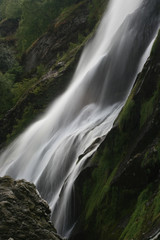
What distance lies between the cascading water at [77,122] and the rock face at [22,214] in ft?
6.82

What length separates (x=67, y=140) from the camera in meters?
15.1

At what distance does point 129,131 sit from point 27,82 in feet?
69.8

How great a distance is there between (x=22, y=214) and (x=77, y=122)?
9.69 meters

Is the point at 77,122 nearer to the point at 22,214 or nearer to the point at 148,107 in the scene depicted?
the point at 148,107

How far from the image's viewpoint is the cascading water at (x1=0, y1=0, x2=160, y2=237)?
507 inches

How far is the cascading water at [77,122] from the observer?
12.9m

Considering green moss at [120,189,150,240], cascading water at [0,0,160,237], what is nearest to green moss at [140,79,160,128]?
green moss at [120,189,150,240]

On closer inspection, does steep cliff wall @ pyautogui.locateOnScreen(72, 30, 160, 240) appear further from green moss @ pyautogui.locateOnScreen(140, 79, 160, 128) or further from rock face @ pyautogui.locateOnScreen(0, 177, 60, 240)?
rock face @ pyautogui.locateOnScreen(0, 177, 60, 240)

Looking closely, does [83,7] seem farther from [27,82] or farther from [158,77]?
[158,77]

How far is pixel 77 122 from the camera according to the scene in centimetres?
1780

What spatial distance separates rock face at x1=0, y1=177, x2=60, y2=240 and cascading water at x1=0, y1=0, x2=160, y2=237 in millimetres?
2079

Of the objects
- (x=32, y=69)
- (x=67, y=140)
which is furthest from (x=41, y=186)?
(x=32, y=69)

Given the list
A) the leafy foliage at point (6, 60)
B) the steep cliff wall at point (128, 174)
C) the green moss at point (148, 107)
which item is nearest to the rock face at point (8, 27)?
the leafy foliage at point (6, 60)

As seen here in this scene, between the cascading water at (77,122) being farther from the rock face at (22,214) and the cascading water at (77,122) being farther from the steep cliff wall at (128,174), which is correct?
the rock face at (22,214)
